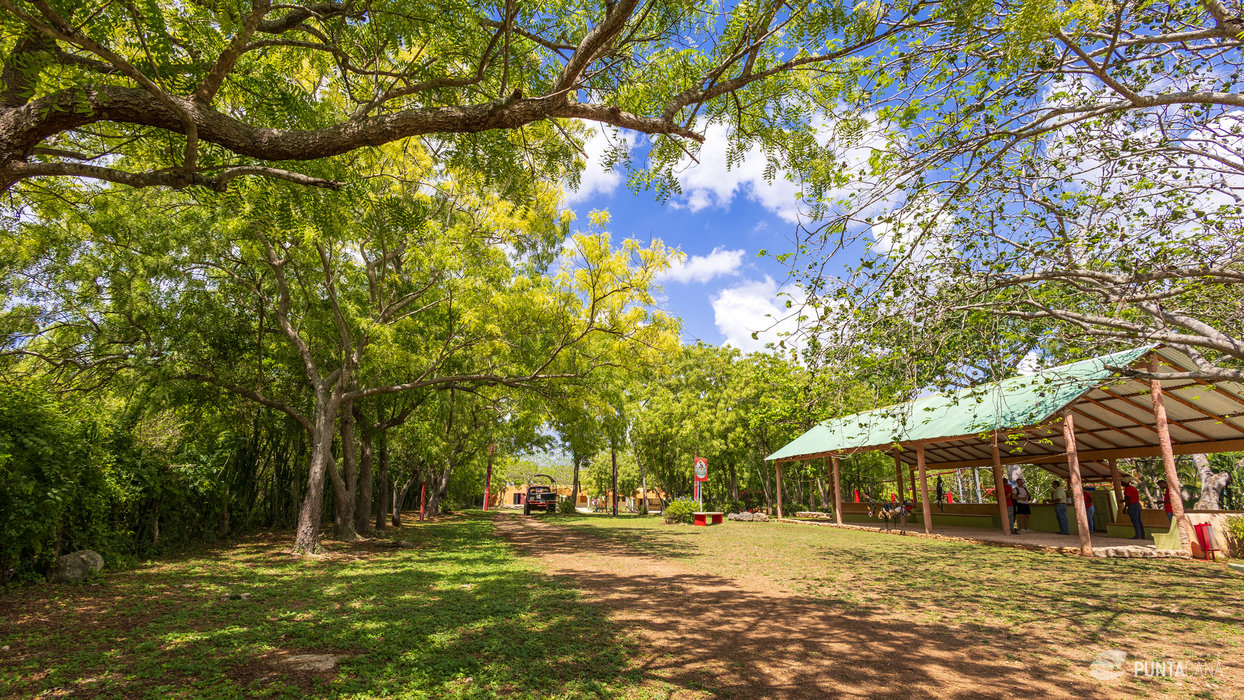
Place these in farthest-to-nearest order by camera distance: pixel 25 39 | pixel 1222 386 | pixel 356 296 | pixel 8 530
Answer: pixel 356 296
pixel 1222 386
pixel 8 530
pixel 25 39

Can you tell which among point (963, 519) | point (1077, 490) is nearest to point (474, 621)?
point (1077, 490)

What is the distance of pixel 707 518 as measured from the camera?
68.6ft

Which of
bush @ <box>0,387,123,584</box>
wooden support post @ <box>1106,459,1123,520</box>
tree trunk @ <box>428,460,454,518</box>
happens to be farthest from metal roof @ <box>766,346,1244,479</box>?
tree trunk @ <box>428,460,454,518</box>

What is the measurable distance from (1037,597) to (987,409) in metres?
7.73

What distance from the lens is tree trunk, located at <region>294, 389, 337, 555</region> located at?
10.5 m

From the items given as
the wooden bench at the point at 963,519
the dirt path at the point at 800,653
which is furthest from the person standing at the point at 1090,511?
the dirt path at the point at 800,653

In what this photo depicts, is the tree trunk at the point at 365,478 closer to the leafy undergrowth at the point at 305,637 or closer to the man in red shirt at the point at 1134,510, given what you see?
the leafy undergrowth at the point at 305,637

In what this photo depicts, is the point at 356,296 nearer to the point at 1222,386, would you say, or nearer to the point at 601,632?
the point at 601,632

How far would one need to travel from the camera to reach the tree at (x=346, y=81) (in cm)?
329

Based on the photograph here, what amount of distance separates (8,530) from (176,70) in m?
5.97

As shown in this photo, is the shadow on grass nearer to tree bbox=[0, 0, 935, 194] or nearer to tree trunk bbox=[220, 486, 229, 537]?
tree trunk bbox=[220, 486, 229, 537]

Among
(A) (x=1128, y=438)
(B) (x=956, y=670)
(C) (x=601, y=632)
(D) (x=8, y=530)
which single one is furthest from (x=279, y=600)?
(A) (x=1128, y=438)

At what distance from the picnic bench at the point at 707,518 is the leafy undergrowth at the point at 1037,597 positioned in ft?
26.9

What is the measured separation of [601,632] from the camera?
509 cm
